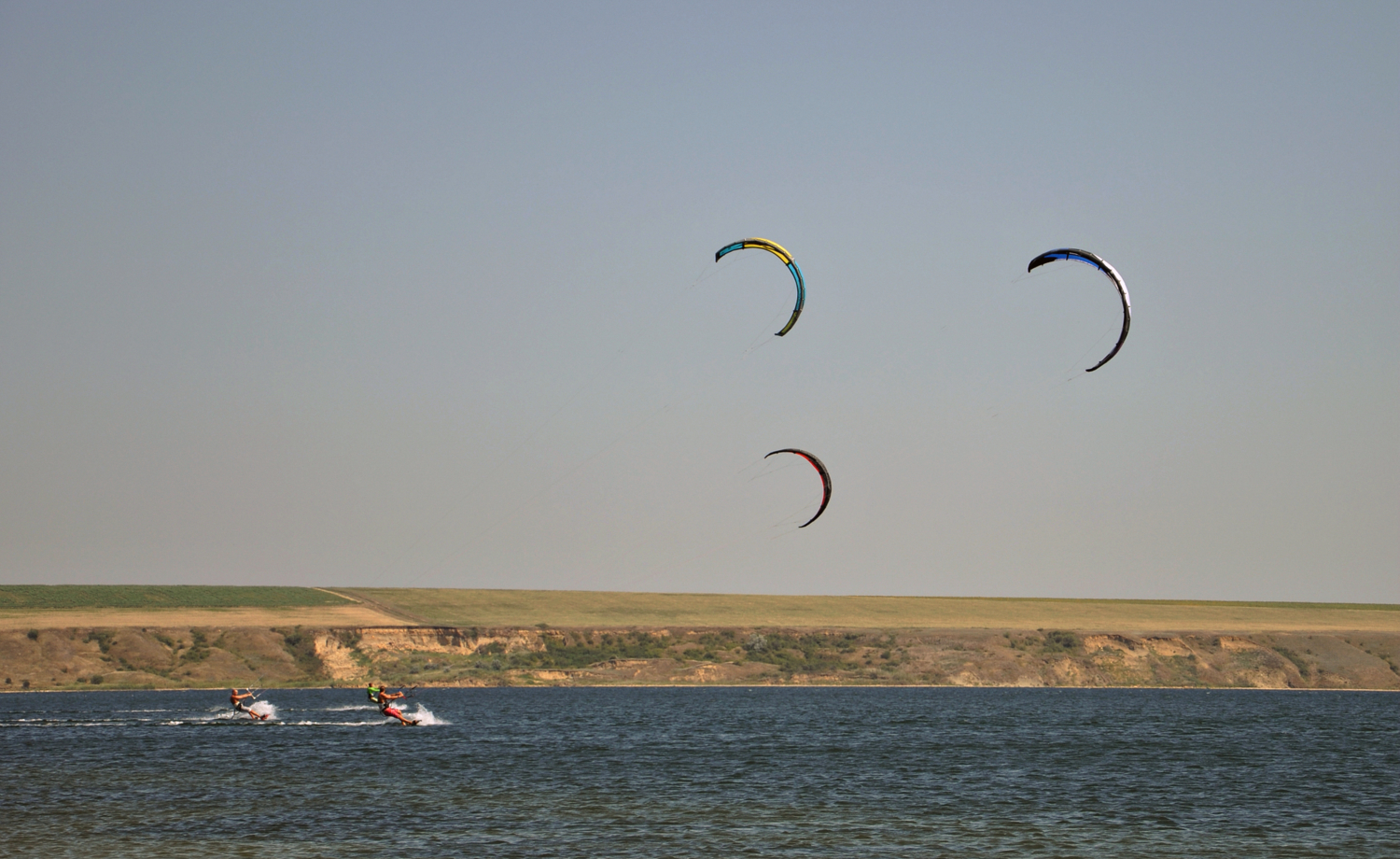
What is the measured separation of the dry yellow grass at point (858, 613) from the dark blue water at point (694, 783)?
140ft

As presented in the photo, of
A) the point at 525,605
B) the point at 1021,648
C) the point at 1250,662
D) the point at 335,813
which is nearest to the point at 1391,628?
the point at 1250,662

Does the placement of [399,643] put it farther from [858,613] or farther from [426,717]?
[858,613]

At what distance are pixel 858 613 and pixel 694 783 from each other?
323 feet

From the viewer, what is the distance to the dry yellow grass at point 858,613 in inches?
5276

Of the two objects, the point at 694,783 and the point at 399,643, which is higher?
the point at 399,643

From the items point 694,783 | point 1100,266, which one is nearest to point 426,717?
point 694,783

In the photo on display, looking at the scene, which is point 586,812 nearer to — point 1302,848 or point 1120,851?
point 1120,851

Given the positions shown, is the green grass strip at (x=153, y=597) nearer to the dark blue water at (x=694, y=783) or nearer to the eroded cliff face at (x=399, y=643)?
the eroded cliff face at (x=399, y=643)

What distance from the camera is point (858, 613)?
145625 millimetres

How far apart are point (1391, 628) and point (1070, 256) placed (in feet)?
380

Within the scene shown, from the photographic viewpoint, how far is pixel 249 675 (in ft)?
349


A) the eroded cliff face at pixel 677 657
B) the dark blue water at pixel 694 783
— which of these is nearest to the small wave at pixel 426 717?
the dark blue water at pixel 694 783

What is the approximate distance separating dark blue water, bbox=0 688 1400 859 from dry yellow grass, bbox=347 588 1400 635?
42691mm

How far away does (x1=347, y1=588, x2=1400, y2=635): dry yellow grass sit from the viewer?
134 metres
